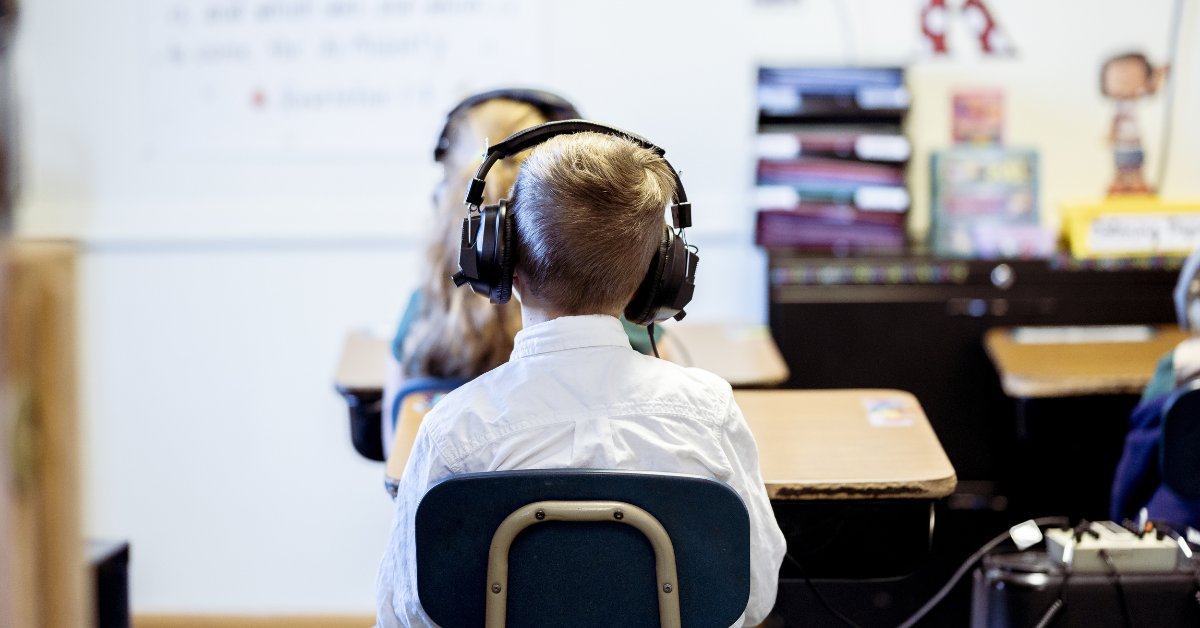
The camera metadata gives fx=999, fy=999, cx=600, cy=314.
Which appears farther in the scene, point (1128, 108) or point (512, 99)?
point (1128, 108)

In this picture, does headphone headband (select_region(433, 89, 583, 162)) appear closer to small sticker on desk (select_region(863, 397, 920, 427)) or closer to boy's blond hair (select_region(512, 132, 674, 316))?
boy's blond hair (select_region(512, 132, 674, 316))

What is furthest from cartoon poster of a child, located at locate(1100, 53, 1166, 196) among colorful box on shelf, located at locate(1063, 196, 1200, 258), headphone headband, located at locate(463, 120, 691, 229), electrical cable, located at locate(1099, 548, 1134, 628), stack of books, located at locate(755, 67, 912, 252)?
headphone headband, located at locate(463, 120, 691, 229)

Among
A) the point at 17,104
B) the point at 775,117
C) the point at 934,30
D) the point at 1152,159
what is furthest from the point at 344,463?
the point at 17,104

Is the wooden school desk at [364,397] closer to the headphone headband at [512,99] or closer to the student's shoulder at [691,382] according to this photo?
the headphone headband at [512,99]

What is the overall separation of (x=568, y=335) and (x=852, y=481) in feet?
1.52

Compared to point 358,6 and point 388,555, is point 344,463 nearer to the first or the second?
point 358,6

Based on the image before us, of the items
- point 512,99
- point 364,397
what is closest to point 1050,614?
point 512,99

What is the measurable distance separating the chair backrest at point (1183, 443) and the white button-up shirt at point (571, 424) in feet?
2.61

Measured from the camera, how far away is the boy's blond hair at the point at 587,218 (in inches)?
42.8

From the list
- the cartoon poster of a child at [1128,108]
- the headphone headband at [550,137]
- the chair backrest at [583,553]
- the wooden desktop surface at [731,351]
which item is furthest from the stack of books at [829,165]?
the chair backrest at [583,553]

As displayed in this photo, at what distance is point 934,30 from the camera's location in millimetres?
2643

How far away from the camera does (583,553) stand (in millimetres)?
1022

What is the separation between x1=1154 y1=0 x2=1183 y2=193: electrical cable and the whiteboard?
1.67 metres

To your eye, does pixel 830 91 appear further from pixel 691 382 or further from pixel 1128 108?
pixel 691 382
